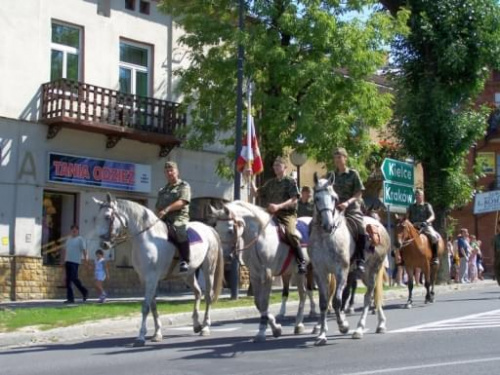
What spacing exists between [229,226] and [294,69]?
1121 cm

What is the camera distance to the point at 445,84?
1170 inches

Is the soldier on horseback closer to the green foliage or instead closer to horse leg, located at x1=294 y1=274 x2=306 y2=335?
horse leg, located at x1=294 y1=274 x2=306 y2=335

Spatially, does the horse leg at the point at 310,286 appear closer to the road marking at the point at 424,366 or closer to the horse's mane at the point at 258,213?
the horse's mane at the point at 258,213

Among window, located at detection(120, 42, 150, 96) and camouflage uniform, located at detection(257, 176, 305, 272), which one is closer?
camouflage uniform, located at detection(257, 176, 305, 272)

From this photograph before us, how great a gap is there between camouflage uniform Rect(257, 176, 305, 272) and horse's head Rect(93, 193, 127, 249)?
7.94 feet

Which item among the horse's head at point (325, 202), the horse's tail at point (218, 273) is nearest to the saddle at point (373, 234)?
the horse's head at point (325, 202)

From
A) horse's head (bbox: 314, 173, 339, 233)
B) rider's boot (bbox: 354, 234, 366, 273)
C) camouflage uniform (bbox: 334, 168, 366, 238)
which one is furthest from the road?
camouflage uniform (bbox: 334, 168, 366, 238)

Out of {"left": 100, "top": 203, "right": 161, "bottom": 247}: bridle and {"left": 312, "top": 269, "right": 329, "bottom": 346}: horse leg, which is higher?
{"left": 100, "top": 203, "right": 161, "bottom": 247}: bridle

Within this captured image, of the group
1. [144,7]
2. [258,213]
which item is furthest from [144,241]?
[144,7]

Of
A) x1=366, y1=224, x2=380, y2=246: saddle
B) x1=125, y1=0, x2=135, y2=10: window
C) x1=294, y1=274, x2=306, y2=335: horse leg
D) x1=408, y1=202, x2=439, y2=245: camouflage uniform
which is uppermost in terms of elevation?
x1=125, y1=0, x2=135, y2=10: window

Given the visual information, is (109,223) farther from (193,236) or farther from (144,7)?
(144,7)

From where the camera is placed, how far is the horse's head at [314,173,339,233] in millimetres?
11172

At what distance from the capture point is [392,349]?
10.8 metres

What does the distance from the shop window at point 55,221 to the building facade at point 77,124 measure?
0.03 metres
